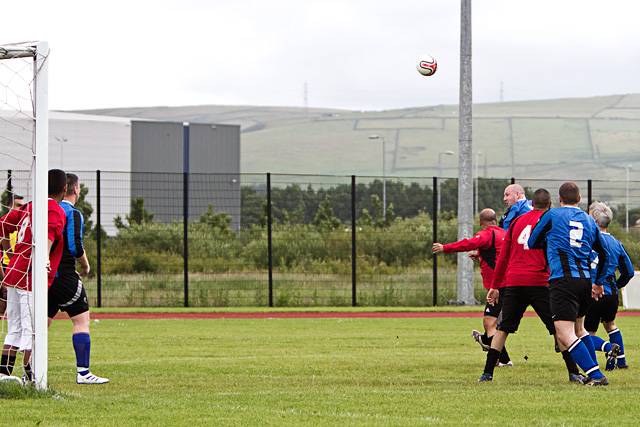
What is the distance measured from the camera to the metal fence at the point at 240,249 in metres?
27.2

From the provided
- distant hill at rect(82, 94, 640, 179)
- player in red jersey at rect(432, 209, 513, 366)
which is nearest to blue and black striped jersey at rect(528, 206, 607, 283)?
player in red jersey at rect(432, 209, 513, 366)

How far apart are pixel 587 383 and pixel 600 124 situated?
10460 cm

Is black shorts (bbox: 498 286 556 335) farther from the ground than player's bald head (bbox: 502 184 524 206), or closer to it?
closer to it

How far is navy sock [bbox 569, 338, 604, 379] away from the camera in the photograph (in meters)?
11.0

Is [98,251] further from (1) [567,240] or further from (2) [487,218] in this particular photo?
(1) [567,240]

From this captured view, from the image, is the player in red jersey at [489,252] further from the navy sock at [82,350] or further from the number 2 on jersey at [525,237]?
the navy sock at [82,350]

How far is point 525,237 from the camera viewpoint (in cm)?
1170

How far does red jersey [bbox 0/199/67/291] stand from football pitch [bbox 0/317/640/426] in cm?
110

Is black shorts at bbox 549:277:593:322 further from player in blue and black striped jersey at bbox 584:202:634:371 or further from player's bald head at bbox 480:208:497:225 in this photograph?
player's bald head at bbox 480:208:497:225

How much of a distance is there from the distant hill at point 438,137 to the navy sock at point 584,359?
87920 millimetres

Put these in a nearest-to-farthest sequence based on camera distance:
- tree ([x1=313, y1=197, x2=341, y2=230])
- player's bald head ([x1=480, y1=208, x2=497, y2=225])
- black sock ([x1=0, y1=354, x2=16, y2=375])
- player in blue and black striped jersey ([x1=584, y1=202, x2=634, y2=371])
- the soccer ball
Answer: black sock ([x1=0, y1=354, x2=16, y2=375]) → player in blue and black striped jersey ([x1=584, y1=202, x2=634, y2=371]) → player's bald head ([x1=480, y1=208, x2=497, y2=225]) → the soccer ball → tree ([x1=313, y1=197, x2=341, y2=230])

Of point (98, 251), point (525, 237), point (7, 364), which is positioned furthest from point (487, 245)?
point (98, 251)

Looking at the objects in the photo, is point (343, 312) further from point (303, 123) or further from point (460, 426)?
point (303, 123)

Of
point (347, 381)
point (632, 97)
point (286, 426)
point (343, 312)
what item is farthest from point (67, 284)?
point (632, 97)
